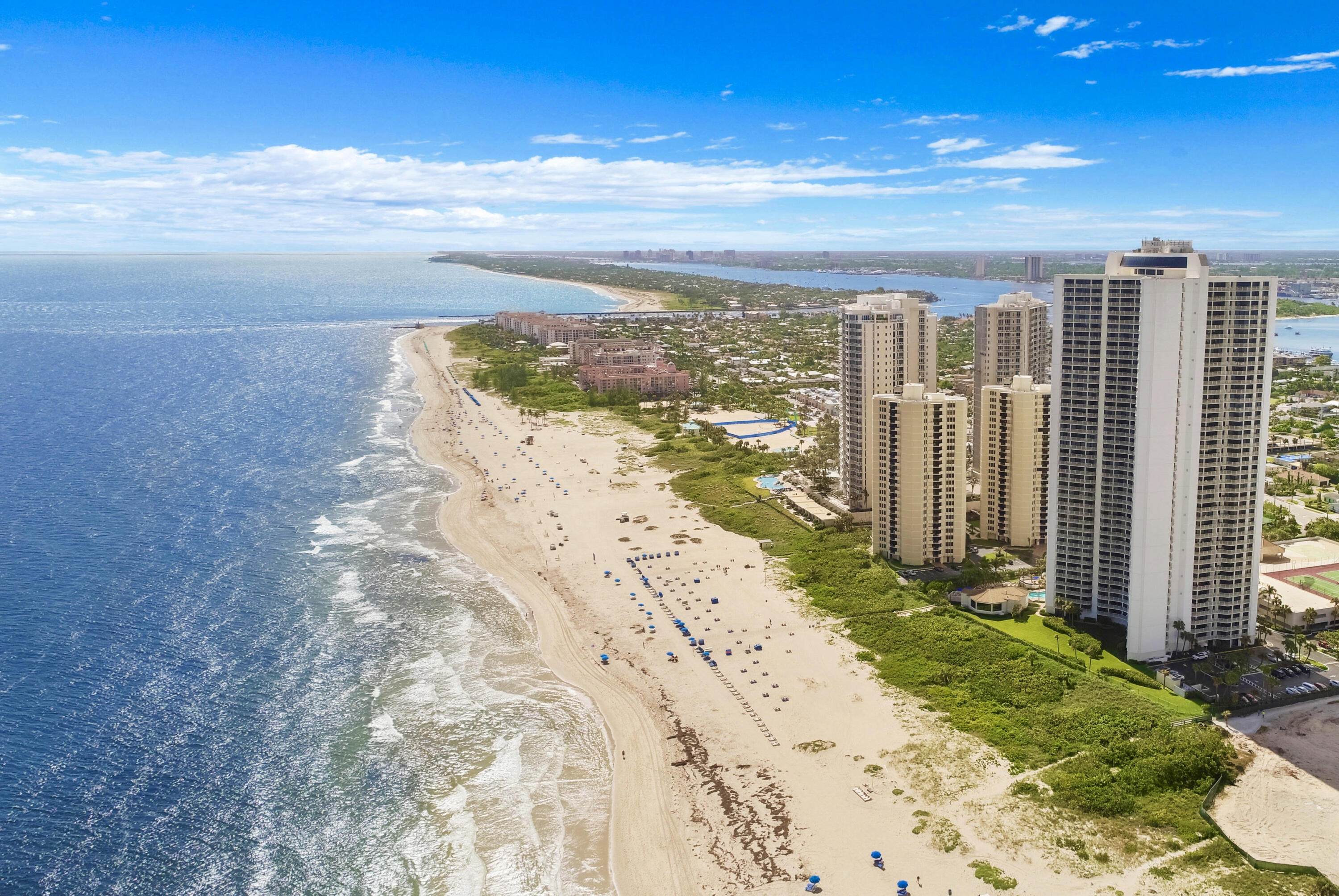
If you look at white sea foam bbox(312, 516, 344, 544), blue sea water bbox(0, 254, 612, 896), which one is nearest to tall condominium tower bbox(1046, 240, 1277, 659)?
blue sea water bbox(0, 254, 612, 896)

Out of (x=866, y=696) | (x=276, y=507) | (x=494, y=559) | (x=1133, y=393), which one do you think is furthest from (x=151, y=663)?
(x=1133, y=393)

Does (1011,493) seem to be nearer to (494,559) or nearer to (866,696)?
(866,696)

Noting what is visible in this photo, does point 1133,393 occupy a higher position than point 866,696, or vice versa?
point 1133,393

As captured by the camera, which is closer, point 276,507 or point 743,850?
point 743,850

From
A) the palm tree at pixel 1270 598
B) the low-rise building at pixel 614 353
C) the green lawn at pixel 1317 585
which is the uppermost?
the low-rise building at pixel 614 353

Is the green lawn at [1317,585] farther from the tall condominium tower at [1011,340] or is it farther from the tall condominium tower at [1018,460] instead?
the tall condominium tower at [1011,340]

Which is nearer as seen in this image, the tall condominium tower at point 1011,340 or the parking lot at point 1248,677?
the parking lot at point 1248,677

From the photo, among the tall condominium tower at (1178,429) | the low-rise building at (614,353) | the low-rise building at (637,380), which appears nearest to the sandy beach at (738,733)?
the tall condominium tower at (1178,429)
